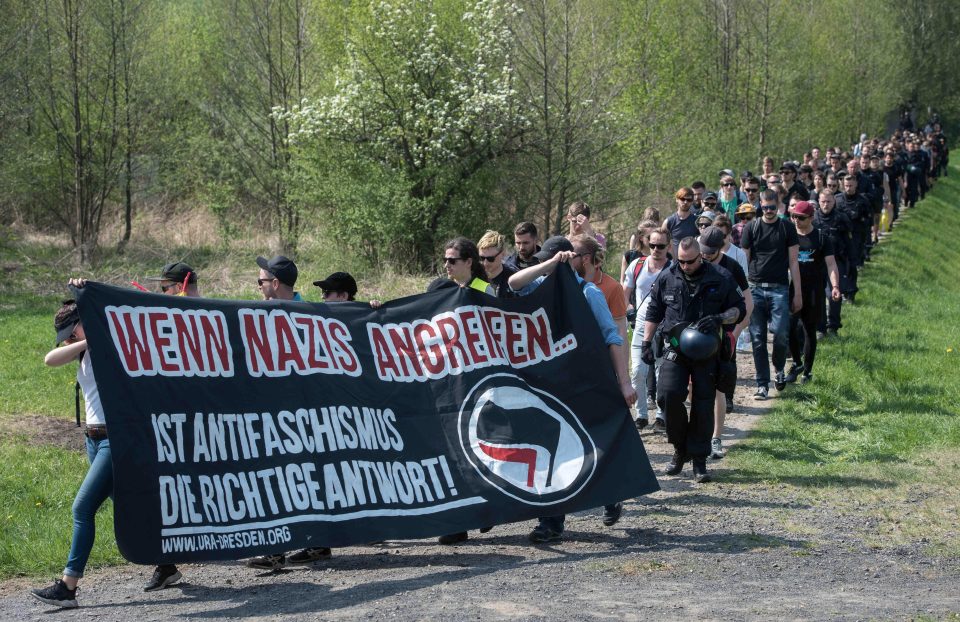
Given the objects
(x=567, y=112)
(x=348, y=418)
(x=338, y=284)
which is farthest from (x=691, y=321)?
(x=567, y=112)

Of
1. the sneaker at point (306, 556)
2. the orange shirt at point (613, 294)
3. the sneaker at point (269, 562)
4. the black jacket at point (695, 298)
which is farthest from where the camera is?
the orange shirt at point (613, 294)

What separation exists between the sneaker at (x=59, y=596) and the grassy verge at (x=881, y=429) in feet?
17.2

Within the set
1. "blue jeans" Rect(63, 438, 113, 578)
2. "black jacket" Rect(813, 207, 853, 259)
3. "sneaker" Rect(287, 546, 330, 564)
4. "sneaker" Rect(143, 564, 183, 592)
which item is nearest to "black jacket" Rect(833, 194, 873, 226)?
"black jacket" Rect(813, 207, 853, 259)

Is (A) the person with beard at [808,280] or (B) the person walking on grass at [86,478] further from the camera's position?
(A) the person with beard at [808,280]

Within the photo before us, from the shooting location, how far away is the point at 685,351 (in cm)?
864

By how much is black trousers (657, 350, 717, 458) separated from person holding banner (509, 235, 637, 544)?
2.10 ft

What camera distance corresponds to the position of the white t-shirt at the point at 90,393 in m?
6.81

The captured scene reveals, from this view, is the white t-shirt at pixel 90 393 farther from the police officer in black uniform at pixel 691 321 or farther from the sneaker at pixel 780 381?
the sneaker at pixel 780 381

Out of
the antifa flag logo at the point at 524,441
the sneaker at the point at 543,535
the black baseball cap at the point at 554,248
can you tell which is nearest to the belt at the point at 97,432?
the antifa flag logo at the point at 524,441

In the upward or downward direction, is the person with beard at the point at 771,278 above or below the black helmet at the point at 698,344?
above

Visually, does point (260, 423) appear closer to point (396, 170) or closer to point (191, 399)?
point (191, 399)

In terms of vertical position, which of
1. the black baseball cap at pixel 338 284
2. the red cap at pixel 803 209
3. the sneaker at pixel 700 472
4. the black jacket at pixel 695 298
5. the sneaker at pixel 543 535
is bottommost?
the sneaker at pixel 543 535

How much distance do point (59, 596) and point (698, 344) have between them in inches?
189

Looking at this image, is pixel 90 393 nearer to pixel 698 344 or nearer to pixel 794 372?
pixel 698 344
